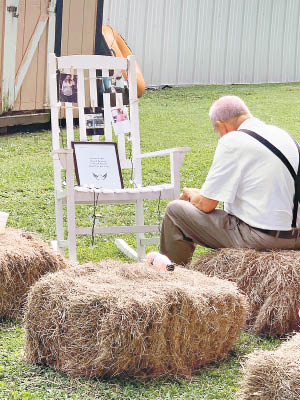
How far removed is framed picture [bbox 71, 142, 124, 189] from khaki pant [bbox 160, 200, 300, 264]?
967 millimetres

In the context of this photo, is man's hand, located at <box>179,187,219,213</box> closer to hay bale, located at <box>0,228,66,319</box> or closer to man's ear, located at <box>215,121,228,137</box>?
man's ear, located at <box>215,121,228,137</box>

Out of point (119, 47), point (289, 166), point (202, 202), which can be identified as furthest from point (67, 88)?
point (119, 47)

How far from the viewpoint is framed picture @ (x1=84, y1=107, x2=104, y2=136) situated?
635cm

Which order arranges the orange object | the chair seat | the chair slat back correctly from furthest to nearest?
the orange object < the chair slat back < the chair seat

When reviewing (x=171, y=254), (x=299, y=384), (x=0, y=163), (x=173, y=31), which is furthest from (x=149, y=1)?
(x=299, y=384)

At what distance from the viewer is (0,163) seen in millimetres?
8688

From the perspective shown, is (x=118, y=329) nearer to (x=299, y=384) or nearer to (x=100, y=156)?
(x=299, y=384)

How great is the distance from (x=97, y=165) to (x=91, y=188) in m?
0.51

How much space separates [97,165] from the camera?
6.01m

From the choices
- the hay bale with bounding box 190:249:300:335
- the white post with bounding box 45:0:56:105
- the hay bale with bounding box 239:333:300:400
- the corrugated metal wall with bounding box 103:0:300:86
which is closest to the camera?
the hay bale with bounding box 239:333:300:400

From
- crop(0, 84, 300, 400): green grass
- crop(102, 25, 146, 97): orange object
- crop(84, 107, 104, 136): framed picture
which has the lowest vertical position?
crop(0, 84, 300, 400): green grass

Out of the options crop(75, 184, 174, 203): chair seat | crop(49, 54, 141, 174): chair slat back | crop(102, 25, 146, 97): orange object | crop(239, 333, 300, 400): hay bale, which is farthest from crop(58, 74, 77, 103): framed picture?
crop(102, 25, 146, 97): orange object

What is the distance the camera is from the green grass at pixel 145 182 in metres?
3.57

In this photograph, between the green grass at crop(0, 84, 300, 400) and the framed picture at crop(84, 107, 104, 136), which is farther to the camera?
the framed picture at crop(84, 107, 104, 136)
